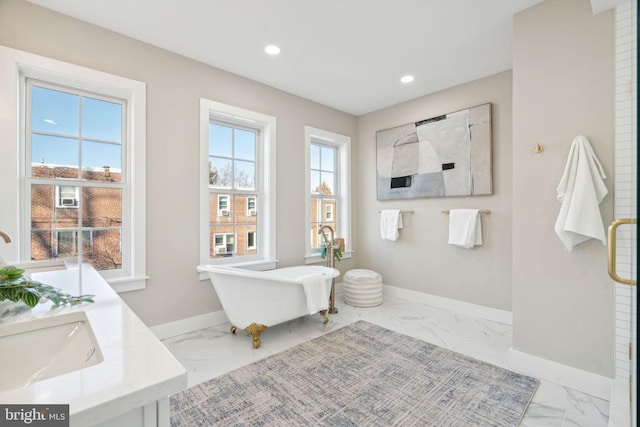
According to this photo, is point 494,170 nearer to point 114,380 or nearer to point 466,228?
point 466,228

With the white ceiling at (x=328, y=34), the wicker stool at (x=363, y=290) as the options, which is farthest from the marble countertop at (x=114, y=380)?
the wicker stool at (x=363, y=290)

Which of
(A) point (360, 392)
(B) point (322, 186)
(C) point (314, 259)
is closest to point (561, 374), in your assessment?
(A) point (360, 392)

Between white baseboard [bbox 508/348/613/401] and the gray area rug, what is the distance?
93 millimetres

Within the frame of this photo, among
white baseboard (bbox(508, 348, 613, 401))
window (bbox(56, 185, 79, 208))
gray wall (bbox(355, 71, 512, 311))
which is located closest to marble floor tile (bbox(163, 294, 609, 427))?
white baseboard (bbox(508, 348, 613, 401))

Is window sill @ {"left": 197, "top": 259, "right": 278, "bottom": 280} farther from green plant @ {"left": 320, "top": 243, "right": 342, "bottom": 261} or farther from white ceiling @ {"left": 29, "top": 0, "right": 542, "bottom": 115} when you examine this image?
white ceiling @ {"left": 29, "top": 0, "right": 542, "bottom": 115}

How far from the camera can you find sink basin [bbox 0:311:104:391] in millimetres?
804

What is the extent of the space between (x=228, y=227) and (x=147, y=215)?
822 mm

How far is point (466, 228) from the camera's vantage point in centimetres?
321

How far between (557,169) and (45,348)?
2.72 m

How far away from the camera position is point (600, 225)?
177cm

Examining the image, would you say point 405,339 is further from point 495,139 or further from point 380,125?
point 380,125

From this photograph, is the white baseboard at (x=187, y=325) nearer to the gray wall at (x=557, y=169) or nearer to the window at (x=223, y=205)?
the window at (x=223, y=205)

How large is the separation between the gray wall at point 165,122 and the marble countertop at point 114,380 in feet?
5.88

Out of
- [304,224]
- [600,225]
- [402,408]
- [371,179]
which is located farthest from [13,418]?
[371,179]
